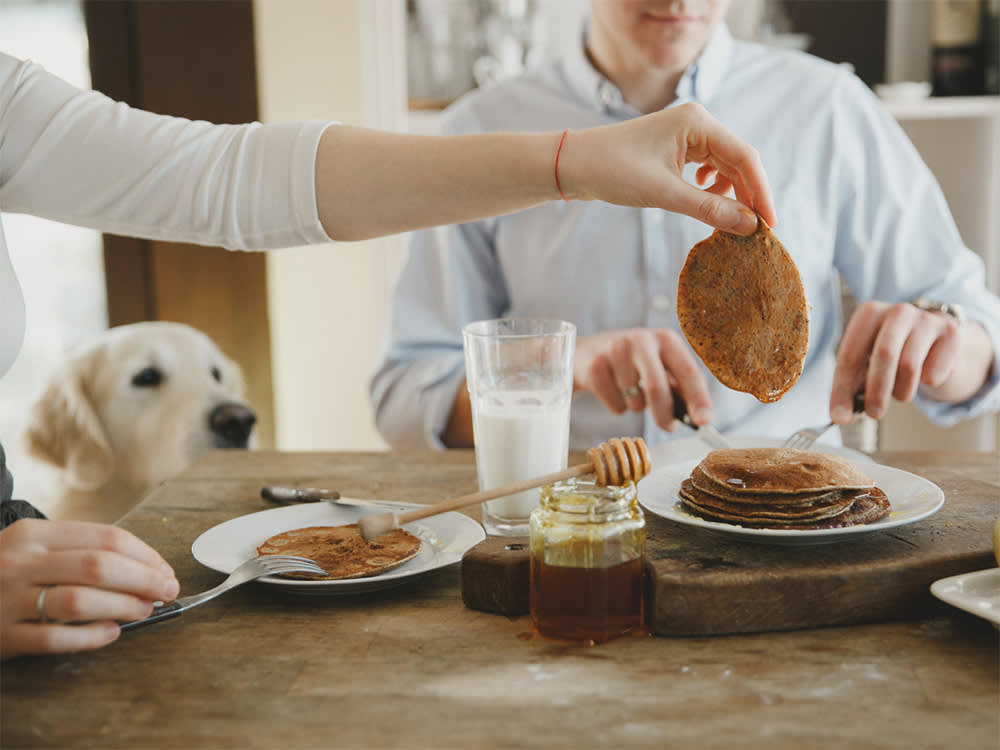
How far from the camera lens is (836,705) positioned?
67 cm

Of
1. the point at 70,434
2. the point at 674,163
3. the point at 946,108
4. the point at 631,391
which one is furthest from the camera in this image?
the point at 946,108

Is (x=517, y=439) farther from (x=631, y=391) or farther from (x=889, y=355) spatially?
(x=889, y=355)

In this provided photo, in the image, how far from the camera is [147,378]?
1916mm

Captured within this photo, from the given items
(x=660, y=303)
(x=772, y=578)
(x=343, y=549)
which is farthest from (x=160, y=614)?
(x=660, y=303)

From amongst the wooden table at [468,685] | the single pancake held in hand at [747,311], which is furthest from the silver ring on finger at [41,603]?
the single pancake held in hand at [747,311]

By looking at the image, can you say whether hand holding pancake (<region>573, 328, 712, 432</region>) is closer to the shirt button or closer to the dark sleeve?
the shirt button

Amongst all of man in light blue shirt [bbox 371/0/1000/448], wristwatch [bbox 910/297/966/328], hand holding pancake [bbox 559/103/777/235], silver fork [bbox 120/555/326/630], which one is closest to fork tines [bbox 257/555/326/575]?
silver fork [bbox 120/555/326/630]

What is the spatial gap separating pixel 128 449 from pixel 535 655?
146 centimetres

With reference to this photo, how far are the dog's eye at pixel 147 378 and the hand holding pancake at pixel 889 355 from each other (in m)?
1.33

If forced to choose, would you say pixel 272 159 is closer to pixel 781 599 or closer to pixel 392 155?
pixel 392 155

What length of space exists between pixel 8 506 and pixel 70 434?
3.08ft

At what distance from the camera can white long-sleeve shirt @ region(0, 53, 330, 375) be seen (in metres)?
1.07

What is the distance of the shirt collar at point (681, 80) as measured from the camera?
1.73 metres

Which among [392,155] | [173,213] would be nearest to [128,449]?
[173,213]
